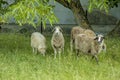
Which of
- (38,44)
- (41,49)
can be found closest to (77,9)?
(38,44)

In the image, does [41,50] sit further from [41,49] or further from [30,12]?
[30,12]

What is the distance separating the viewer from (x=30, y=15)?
33.4 feet

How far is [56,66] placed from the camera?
10.7m

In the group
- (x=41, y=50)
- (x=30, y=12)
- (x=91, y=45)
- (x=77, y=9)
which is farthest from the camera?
(x=77, y=9)

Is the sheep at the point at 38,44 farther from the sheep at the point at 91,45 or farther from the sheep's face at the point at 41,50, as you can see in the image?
the sheep at the point at 91,45

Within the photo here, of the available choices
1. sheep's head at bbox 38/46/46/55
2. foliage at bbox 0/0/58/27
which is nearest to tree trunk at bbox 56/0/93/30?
sheep's head at bbox 38/46/46/55

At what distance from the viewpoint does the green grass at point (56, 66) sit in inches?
384

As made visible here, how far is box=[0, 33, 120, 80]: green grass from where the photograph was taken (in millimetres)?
9742

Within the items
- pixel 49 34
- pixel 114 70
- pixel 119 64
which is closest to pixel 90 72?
pixel 114 70

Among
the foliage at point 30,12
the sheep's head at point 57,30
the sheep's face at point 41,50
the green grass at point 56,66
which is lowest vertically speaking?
the green grass at point 56,66

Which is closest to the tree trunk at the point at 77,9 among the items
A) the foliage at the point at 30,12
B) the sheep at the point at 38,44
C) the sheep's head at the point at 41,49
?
the sheep at the point at 38,44

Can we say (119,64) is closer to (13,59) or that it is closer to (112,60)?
(112,60)

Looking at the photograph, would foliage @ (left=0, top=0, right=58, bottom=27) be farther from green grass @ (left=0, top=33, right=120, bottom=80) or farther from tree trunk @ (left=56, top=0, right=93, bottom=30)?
tree trunk @ (left=56, top=0, right=93, bottom=30)

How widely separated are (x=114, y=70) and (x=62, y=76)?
149 cm
